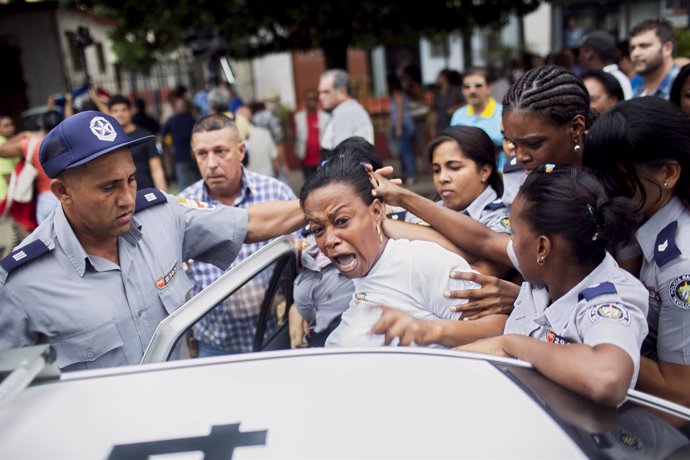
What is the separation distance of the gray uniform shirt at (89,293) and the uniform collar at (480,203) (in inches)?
46.5

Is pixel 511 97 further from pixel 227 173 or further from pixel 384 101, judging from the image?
pixel 384 101

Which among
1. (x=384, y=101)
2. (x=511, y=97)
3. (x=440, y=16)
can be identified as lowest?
(x=384, y=101)

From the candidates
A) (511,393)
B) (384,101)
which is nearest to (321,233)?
(511,393)

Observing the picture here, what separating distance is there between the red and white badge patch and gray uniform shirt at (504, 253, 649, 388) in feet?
3.84

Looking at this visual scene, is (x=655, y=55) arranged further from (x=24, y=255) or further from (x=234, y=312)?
(x=24, y=255)

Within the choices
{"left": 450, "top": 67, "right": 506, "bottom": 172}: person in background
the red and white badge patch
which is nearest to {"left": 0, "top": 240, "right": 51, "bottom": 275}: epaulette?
the red and white badge patch

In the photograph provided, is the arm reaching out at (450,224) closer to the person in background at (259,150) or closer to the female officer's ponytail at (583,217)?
the female officer's ponytail at (583,217)

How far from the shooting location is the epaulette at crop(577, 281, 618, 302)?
1537 millimetres

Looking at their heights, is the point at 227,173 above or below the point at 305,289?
above

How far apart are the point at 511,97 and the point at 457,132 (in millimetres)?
396

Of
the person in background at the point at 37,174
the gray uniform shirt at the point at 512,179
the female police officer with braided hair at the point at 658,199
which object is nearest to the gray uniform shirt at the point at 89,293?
the gray uniform shirt at the point at 512,179

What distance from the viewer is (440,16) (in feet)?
29.0

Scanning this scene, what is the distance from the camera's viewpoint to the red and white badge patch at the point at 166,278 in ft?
6.99

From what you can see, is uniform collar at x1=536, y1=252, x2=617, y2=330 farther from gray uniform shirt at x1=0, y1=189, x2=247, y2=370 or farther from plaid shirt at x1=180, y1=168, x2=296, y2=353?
gray uniform shirt at x1=0, y1=189, x2=247, y2=370
